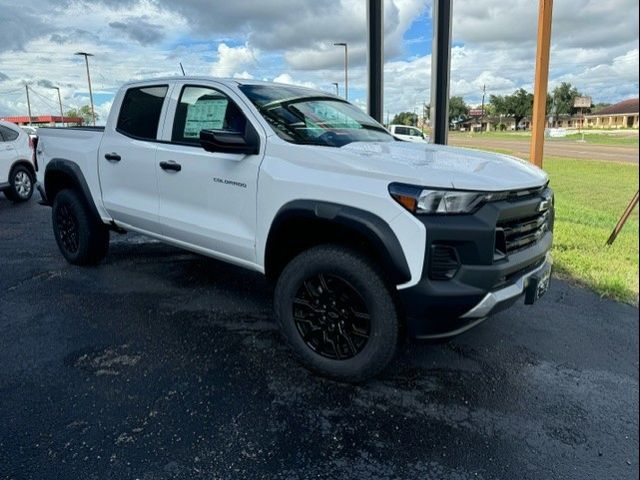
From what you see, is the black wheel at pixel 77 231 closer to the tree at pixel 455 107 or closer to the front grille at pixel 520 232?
the front grille at pixel 520 232

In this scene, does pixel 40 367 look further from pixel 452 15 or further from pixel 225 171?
pixel 452 15

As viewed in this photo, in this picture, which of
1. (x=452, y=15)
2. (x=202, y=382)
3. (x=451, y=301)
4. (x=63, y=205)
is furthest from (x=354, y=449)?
(x=452, y=15)

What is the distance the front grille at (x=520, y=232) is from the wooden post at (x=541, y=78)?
11.4 feet

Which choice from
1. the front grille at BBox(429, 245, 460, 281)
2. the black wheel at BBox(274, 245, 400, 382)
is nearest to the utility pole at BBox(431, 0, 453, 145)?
the black wheel at BBox(274, 245, 400, 382)

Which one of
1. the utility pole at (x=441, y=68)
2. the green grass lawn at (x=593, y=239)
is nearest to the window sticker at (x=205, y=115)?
the green grass lawn at (x=593, y=239)

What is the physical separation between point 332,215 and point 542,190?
1.40m

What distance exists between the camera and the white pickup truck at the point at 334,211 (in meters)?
2.66

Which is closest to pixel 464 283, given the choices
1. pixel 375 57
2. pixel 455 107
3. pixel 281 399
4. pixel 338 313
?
pixel 338 313

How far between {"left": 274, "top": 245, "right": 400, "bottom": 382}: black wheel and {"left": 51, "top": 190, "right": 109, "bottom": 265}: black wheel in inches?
115

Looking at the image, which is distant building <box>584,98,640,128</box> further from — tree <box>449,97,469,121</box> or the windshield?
tree <box>449,97,469,121</box>

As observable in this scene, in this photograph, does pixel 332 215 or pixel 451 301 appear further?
pixel 332 215

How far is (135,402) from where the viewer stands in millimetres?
2926

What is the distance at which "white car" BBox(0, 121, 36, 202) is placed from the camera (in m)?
10.1

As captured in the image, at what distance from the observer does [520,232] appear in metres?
2.95
